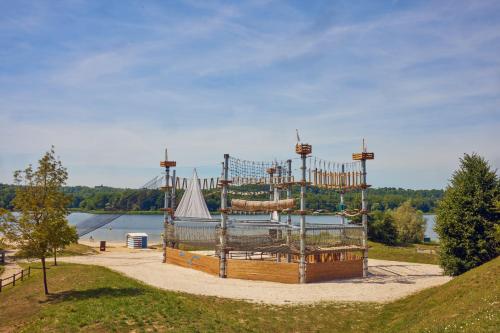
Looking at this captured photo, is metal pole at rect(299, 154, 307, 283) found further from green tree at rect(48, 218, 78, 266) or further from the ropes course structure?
green tree at rect(48, 218, 78, 266)

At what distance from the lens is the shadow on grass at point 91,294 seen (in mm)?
21328

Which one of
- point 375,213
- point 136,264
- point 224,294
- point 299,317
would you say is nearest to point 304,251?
point 224,294

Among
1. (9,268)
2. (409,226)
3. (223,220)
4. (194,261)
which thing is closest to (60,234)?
(223,220)

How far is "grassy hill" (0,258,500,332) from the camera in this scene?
52.2ft

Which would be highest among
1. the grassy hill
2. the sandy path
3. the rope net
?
the rope net

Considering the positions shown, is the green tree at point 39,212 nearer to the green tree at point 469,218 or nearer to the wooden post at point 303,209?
the wooden post at point 303,209

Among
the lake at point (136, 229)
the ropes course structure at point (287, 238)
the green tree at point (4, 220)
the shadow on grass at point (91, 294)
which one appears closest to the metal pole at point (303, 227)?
the ropes course structure at point (287, 238)

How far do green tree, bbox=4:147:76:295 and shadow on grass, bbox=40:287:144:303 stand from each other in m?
1.10

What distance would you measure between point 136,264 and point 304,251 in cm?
1622

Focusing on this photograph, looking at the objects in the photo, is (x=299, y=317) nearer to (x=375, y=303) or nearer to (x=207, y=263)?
(x=375, y=303)

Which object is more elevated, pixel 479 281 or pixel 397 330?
pixel 479 281

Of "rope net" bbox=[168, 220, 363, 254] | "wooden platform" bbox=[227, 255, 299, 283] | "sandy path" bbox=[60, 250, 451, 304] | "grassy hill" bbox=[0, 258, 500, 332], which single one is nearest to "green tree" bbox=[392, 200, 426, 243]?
"sandy path" bbox=[60, 250, 451, 304]

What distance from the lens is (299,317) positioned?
1961 centimetres

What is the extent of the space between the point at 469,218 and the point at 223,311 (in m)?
16.4
